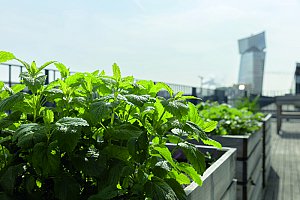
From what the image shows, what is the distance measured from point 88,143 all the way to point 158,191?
0.85ft

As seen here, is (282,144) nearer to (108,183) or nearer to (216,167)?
(216,167)

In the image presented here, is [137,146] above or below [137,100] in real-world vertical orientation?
below

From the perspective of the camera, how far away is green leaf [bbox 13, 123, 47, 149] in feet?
2.98

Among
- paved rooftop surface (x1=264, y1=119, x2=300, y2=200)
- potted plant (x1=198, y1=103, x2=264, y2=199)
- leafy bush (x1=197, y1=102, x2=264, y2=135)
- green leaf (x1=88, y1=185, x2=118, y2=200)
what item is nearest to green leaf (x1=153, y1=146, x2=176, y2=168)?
green leaf (x1=88, y1=185, x2=118, y2=200)

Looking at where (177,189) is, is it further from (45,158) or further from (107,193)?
(45,158)

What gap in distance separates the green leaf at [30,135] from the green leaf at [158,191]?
1.01 ft

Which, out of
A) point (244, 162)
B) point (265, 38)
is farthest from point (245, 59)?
point (244, 162)

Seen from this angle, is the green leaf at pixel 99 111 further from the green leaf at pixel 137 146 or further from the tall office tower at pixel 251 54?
the tall office tower at pixel 251 54

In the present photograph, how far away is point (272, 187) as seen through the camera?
4543 millimetres

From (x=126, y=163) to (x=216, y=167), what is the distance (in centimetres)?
76

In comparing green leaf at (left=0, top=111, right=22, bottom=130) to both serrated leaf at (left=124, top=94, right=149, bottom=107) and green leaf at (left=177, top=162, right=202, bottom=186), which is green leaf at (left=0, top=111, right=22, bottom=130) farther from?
green leaf at (left=177, top=162, right=202, bottom=186)

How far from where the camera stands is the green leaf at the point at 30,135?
2.98 ft

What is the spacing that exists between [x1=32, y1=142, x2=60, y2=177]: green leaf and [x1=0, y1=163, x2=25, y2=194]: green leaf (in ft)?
0.17

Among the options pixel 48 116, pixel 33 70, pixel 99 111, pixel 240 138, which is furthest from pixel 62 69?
pixel 240 138
